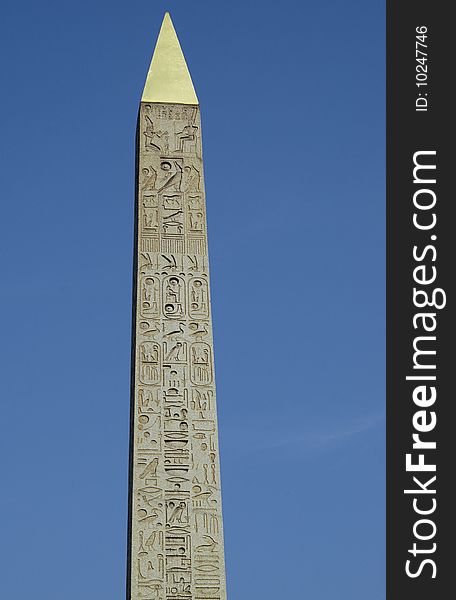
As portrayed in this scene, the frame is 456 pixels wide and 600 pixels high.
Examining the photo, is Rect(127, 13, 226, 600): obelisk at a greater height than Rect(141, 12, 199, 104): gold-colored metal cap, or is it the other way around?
Rect(141, 12, 199, 104): gold-colored metal cap

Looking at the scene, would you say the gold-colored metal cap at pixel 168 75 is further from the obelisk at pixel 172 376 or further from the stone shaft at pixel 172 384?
the stone shaft at pixel 172 384

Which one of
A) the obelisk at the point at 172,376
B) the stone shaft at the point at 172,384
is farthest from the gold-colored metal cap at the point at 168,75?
the stone shaft at the point at 172,384

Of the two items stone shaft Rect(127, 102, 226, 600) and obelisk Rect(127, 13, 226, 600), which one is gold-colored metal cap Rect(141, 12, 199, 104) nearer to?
obelisk Rect(127, 13, 226, 600)

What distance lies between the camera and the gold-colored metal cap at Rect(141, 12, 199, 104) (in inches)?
621

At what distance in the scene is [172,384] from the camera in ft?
47.7

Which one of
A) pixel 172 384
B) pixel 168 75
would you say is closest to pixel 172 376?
pixel 172 384

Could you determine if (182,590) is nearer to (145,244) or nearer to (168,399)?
(168,399)

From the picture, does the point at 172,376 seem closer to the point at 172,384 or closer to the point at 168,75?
the point at 172,384

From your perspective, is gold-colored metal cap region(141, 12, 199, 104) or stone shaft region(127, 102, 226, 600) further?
gold-colored metal cap region(141, 12, 199, 104)

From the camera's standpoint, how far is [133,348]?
14.8 meters

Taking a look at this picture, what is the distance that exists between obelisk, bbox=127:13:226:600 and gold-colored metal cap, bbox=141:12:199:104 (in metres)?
0.02

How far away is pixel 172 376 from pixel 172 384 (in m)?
0.08

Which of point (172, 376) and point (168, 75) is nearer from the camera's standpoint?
point (172, 376)

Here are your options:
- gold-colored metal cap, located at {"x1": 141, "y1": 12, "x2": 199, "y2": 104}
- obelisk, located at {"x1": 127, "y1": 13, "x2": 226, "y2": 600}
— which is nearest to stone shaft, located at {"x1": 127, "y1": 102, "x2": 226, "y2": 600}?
obelisk, located at {"x1": 127, "y1": 13, "x2": 226, "y2": 600}
